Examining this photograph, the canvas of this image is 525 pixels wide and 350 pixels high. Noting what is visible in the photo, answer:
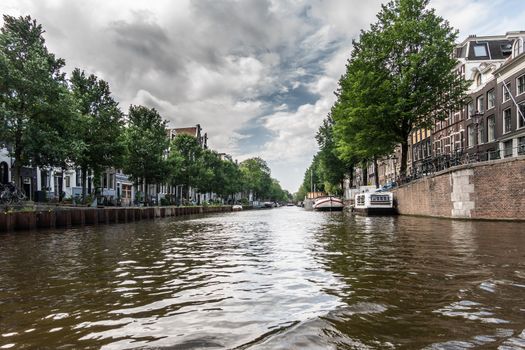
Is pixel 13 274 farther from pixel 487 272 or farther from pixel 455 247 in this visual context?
pixel 455 247

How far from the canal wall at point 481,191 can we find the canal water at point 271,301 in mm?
12599

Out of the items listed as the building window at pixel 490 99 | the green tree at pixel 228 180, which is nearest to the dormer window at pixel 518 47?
the building window at pixel 490 99

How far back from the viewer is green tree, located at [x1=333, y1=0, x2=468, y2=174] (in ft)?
93.2

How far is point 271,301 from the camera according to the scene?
482 centimetres

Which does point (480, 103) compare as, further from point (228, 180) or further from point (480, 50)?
point (228, 180)

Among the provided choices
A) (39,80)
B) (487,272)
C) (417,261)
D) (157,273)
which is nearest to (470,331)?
(487,272)

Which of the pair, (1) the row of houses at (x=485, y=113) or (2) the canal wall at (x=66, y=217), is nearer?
(2) the canal wall at (x=66, y=217)

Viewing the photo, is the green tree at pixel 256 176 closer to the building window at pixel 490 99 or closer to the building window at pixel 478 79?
the building window at pixel 478 79

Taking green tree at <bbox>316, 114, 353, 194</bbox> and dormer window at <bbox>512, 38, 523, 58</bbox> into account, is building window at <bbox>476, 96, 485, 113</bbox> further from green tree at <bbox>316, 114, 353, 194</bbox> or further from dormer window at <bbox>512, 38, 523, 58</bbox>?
green tree at <bbox>316, 114, 353, 194</bbox>

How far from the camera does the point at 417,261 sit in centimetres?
753

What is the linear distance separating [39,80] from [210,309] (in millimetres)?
23596

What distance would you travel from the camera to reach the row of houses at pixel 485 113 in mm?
28781

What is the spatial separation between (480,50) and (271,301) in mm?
49285

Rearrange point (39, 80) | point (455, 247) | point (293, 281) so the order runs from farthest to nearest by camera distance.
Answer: point (39, 80), point (455, 247), point (293, 281)
